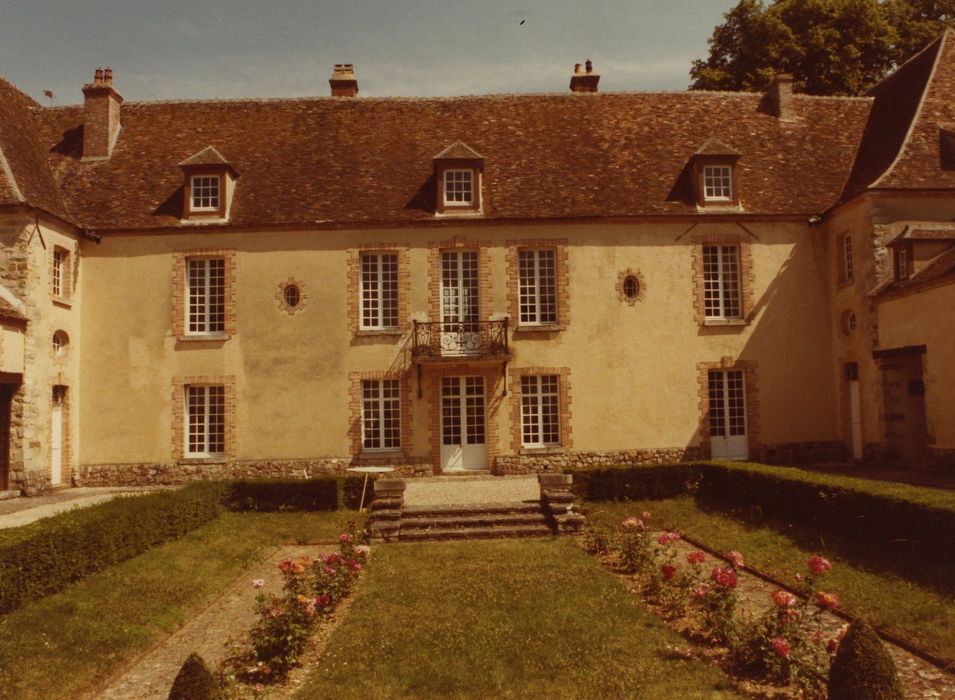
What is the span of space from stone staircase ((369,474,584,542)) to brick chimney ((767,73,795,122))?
49.0 ft

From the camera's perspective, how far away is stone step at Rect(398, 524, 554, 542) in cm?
1338

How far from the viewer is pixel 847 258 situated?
20281mm

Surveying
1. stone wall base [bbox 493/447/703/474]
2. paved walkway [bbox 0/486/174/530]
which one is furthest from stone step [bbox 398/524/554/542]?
stone wall base [bbox 493/447/703/474]

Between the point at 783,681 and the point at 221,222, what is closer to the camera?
the point at 783,681

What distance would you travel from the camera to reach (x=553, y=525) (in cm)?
1370

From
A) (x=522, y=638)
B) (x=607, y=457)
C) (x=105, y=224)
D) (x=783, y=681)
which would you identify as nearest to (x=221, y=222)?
(x=105, y=224)

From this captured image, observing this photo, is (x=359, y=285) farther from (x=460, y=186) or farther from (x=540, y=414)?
(x=540, y=414)

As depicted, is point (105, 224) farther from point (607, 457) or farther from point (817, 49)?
point (817, 49)

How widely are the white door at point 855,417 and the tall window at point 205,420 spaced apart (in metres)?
16.4

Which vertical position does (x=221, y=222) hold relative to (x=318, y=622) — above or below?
above

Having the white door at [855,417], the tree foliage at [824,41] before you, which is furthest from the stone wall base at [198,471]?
the tree foliage at [824,41]

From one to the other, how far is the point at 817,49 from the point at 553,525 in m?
22.7

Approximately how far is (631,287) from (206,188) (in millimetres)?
11707

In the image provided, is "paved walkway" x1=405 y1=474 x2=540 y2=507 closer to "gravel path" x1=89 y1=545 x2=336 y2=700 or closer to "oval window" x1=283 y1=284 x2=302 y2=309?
"gravel path" x1=89 y1=545 x2=336 y2=700
